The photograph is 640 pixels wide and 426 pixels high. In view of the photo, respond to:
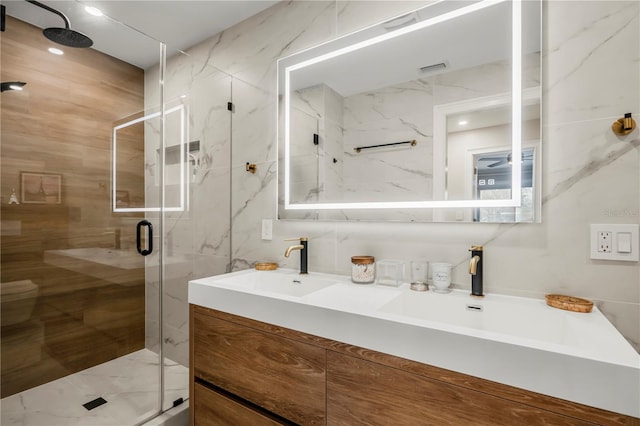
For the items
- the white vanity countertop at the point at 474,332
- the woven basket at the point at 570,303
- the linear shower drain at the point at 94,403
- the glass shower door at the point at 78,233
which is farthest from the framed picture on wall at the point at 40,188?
the woven basket at the point at 570,303

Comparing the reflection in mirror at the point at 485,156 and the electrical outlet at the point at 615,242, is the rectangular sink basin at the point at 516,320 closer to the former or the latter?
the electrical outlet at the point at 615,242

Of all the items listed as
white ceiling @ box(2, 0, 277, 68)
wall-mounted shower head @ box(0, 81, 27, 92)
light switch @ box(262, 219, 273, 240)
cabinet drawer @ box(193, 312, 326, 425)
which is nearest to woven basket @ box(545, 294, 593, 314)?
cabinet drawer @ box(193, 312, 326, 425)

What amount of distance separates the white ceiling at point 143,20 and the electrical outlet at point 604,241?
189 centimetres

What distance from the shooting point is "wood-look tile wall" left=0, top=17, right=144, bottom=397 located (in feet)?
4.28

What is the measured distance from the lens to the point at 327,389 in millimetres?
940

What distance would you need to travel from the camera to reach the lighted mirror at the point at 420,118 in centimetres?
112

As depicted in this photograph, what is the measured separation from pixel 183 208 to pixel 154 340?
782mm

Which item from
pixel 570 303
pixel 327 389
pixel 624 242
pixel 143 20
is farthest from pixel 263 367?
pixel 143 20

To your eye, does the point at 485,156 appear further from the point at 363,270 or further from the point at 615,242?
the point at 363,270

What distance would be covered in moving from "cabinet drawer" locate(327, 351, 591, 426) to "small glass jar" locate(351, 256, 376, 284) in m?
0.45

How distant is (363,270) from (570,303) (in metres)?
0.69

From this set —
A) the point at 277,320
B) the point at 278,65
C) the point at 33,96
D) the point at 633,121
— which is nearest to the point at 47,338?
the point at 33,96

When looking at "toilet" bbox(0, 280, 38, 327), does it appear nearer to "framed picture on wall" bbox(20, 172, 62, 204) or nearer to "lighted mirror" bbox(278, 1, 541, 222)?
"framed picture on wall" bbox(20, 172, 62, 204)

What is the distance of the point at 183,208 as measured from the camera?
187 centimetres
